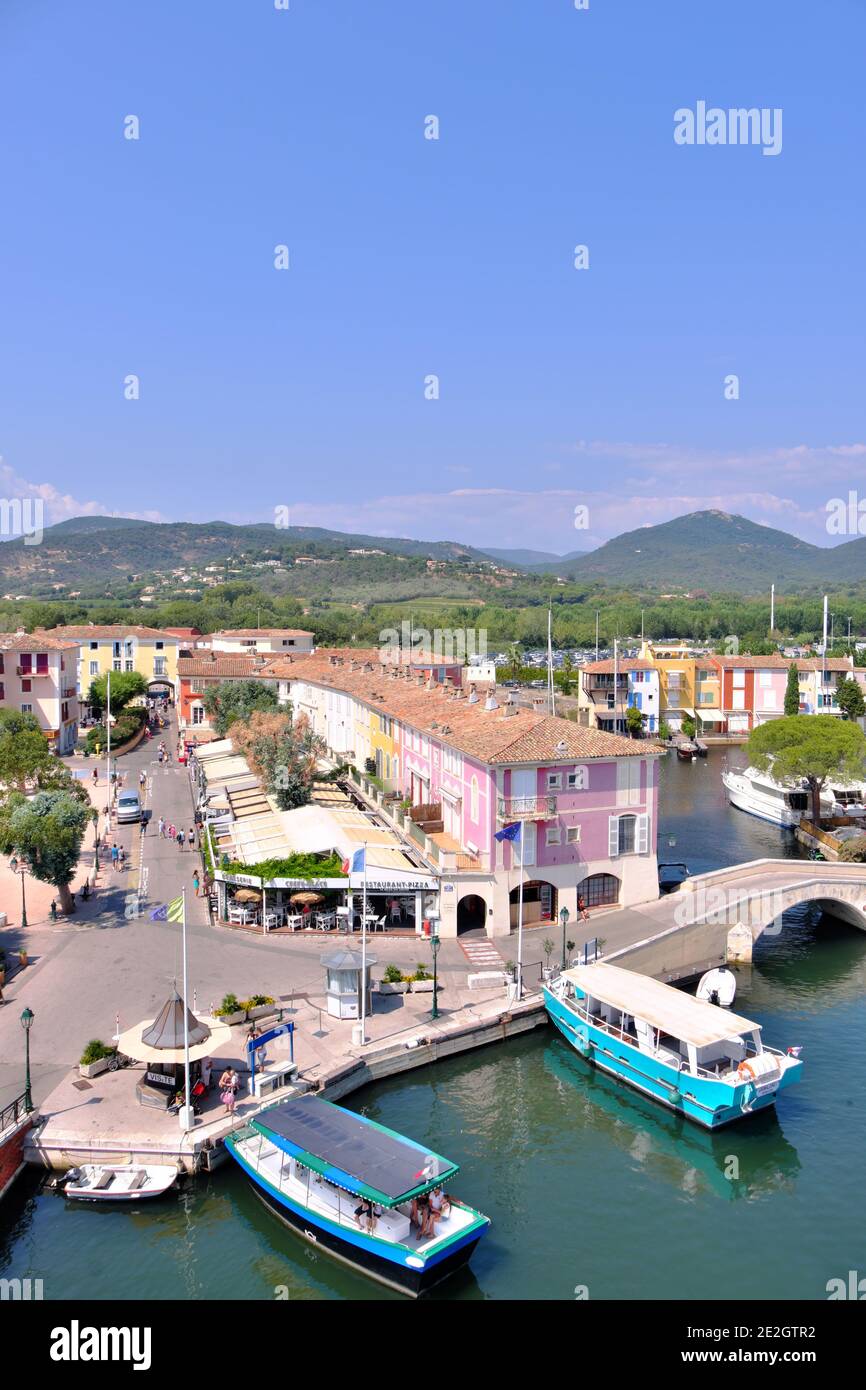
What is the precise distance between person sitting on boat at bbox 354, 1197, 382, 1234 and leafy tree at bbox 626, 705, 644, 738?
84.2 metres

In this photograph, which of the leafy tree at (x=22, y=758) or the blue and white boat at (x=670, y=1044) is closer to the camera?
the blue and white boat at (x=670, y=1044)

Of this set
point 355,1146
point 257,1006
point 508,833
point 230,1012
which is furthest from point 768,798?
point 355,1146

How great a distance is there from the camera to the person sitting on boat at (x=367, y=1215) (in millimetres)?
20891

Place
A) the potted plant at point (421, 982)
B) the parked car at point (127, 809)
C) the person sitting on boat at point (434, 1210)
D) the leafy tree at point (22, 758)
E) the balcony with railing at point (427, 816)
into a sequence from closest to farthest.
A: the person sitting on boat at point (434, 1210), the potted plant at point (421, 982), the balcony with railing at point (427, 816), the leafy tree at point (22, 758), the parked car at point (127, 809)

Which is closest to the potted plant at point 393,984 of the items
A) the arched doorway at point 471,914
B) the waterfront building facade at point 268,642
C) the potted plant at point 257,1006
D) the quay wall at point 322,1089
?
the quay wall at point 322,1089

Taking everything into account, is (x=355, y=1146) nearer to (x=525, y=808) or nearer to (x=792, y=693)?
(x=525, y=808)

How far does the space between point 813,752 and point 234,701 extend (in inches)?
1664

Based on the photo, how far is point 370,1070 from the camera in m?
28.1

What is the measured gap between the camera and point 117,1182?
894 inches

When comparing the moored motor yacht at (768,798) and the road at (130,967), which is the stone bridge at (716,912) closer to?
the road at (130,967)

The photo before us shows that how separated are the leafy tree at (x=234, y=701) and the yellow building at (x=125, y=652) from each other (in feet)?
91.1
